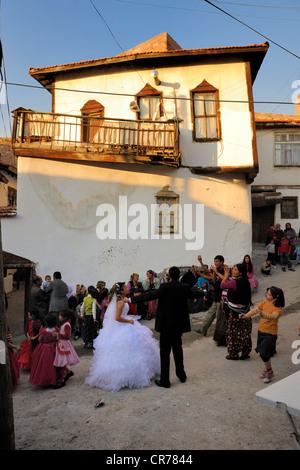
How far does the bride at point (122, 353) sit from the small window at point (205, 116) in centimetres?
909

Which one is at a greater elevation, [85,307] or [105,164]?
[105,164]

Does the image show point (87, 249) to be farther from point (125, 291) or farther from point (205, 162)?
point (125, 291)

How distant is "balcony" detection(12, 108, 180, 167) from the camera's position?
39.1 feet

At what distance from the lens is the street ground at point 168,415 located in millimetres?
3812

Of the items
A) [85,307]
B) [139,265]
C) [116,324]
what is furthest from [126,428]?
[139,265]

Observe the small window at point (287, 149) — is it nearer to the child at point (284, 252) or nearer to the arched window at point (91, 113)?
the child at point (284, 252)

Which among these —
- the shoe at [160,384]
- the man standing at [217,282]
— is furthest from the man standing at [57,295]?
the shoe at [160,384]

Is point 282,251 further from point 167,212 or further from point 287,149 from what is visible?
point 287,149

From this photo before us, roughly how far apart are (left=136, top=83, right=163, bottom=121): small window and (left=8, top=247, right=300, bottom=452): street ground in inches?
388

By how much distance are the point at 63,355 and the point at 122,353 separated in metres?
1.21

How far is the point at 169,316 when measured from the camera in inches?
208

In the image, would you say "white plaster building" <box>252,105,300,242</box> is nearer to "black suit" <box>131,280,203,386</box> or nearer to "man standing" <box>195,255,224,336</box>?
"man standing" <box>195,255,224,336</box>
